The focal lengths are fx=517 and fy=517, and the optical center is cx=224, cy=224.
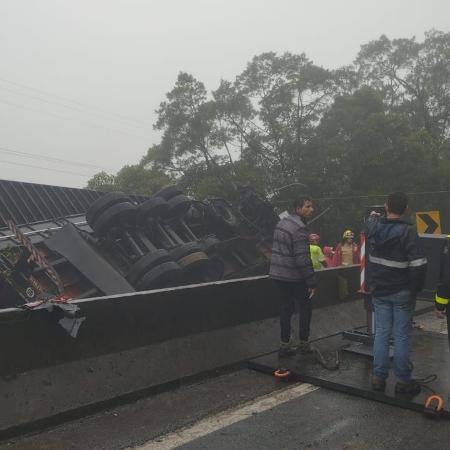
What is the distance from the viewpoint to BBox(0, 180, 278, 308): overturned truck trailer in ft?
25.8

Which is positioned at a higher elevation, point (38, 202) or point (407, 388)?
point (38, 202)

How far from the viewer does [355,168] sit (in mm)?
31812

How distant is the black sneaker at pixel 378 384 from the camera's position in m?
4.35

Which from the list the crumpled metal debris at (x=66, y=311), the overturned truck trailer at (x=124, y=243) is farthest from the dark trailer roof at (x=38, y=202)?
the crumpled metal debris at (x=66, y=311)

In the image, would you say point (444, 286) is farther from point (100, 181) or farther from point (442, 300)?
point (100, 181)

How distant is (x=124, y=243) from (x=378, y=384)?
5.63 meters

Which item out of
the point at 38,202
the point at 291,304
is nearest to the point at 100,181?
the point at 38,202

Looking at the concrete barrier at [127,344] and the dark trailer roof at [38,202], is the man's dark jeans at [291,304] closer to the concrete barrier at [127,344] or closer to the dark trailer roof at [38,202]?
the concrete barrier at [127,344]

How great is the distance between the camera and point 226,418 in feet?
12.9

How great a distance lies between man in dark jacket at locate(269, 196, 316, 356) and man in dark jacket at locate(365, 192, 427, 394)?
0.93 m

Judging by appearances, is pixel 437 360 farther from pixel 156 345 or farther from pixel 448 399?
pixel 156 345

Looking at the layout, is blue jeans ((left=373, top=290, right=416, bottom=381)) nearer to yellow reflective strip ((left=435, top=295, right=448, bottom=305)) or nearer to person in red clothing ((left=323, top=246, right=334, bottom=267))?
yellow reflective strip ((left=435, top=295, right=448, bottom=305))

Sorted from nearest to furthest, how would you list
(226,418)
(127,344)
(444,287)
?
(226,418)
(444,287)
(127,344)

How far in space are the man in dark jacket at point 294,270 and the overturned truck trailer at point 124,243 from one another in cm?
259
